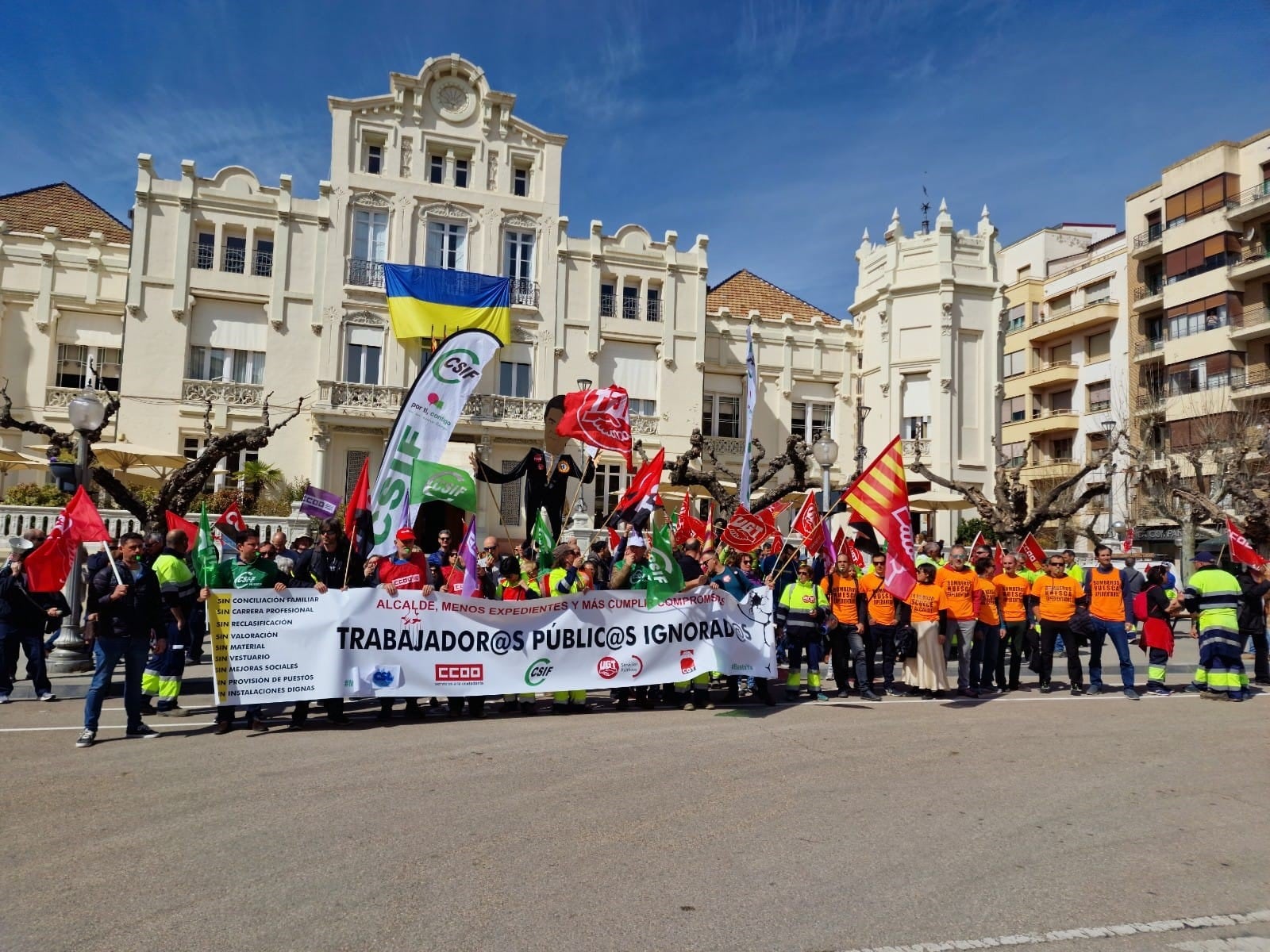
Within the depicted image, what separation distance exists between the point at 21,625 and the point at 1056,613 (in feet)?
40.5

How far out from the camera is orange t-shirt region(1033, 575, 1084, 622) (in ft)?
39.1

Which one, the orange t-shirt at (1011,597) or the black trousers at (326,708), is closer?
the black trousers at (326,708)

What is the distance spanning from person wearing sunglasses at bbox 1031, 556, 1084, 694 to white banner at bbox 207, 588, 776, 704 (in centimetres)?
389

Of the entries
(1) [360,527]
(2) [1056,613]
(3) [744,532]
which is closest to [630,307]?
(3) [744,532]

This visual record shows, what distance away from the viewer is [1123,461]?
42.0 meters

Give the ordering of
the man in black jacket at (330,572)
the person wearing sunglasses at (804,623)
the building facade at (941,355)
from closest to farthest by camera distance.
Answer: the man in black jacket at (330,572) < the person wearing sunglasses at (804,623) < the building facade at (941,355)

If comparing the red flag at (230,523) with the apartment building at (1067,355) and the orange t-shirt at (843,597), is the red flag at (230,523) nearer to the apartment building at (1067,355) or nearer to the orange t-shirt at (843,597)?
the orange t-shirt at (843,597)

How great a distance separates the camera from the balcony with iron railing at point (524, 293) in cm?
3331

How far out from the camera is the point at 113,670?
831cm

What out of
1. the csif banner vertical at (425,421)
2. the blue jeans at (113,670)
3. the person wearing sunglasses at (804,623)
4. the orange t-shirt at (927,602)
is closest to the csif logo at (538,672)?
the csif banner vertical at (425,421)

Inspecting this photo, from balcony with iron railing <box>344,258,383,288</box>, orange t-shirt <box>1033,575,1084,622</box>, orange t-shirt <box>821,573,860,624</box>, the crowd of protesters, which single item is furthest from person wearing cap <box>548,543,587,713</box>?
balcony with iron railing <box>344,258,383,288</box>

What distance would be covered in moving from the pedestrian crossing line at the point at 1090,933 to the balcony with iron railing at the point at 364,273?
3050cm

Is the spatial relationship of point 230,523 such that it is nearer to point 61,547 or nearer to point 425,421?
point 61,547

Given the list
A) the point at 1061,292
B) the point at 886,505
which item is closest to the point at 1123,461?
the point at 1061,292
